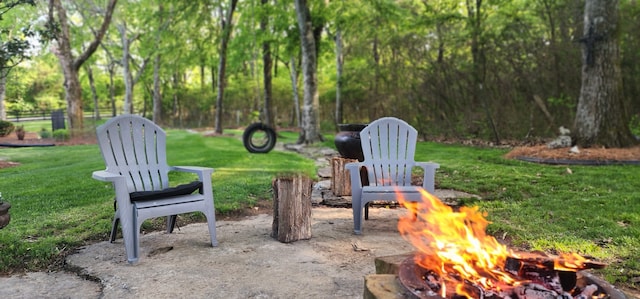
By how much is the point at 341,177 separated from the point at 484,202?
154cm

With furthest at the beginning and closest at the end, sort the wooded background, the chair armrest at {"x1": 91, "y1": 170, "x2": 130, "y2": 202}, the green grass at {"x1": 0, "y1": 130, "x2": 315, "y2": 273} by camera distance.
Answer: the wooded background < the green grass at {"x1": 0, "y1": 130, "x2": 315, "y2": 273} < the chair armrest at {"x1": 91, "y1": 170, "x2": 130, "y2": 202}

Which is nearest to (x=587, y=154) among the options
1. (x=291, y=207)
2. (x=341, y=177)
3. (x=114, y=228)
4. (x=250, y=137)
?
(x=341, y=177)

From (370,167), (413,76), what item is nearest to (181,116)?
(413,76)

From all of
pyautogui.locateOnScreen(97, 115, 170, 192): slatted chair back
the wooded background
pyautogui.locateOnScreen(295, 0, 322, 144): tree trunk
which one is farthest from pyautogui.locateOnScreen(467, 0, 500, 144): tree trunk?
pyautogui.locateOnScreen(97, 115, 170, 192): slatted chair back

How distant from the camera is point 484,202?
438 cm

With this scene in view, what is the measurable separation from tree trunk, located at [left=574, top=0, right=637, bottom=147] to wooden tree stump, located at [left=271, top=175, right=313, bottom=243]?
20.1 feet

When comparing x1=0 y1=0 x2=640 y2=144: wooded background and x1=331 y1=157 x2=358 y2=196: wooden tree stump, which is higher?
x1=0 y1=0 x2=640 y2=144: wooded background

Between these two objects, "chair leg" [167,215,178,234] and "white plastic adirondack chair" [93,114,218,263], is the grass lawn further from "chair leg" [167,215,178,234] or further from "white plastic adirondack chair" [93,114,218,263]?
"white plastic adirondack chair" [93,114,218,263]

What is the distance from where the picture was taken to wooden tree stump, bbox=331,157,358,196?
4.80m

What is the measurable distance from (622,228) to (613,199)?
3.73ft

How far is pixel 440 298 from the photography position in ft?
4.41

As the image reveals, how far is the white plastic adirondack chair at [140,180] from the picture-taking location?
2723 mm

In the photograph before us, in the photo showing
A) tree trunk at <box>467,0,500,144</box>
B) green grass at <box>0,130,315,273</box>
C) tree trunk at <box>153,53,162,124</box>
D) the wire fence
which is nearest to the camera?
green grass at <box>0,130,315,273</box>

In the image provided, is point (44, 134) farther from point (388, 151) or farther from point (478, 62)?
point (478, 62)
